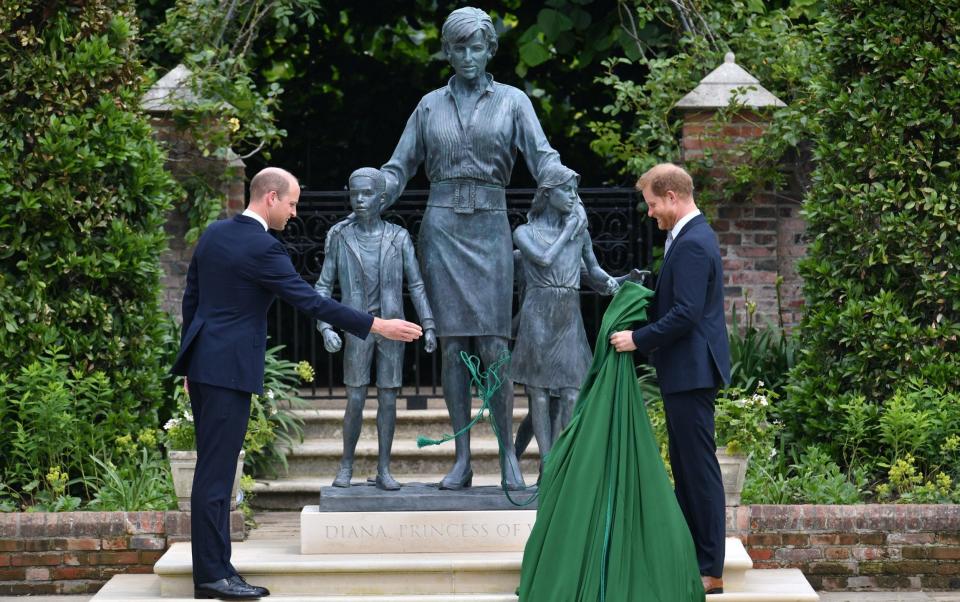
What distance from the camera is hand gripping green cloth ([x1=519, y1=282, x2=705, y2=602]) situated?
5.52 metres

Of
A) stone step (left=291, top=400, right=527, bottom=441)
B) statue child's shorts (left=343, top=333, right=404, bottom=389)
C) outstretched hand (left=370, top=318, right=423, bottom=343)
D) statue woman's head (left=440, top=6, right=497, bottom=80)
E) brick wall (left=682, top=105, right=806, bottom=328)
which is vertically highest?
statue woman's head (left=440, top=6, right=497, bottom=80)

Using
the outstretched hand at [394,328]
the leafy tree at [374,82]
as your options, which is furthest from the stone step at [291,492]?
the leafy tree at [374,82]

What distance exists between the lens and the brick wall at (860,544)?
22.9 ft

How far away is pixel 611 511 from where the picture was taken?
5.59 metres

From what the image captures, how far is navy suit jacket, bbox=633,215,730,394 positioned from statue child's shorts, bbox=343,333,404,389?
1313 mm

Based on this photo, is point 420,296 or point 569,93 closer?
point 420,296

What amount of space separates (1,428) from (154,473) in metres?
0.80

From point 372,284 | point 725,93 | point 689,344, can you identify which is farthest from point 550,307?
point 725,93

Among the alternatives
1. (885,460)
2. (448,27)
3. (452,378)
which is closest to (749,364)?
(885,460)

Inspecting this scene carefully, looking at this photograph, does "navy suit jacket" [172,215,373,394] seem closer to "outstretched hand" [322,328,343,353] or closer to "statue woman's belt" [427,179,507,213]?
"outstretched hand" [322,328,343,353]

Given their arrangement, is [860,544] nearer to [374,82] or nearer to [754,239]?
[754,239]

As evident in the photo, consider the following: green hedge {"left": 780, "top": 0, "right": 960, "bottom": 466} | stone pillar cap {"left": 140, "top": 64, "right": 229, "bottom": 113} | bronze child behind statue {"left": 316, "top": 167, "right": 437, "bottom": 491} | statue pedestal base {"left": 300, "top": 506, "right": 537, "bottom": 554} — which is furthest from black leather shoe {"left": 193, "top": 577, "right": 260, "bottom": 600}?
stone pillar cap {"left": 140, "top": 64, "right": 229, "bottom": 113}

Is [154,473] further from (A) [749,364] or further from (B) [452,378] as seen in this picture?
(A) [749,364]

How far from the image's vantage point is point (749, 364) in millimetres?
8648
